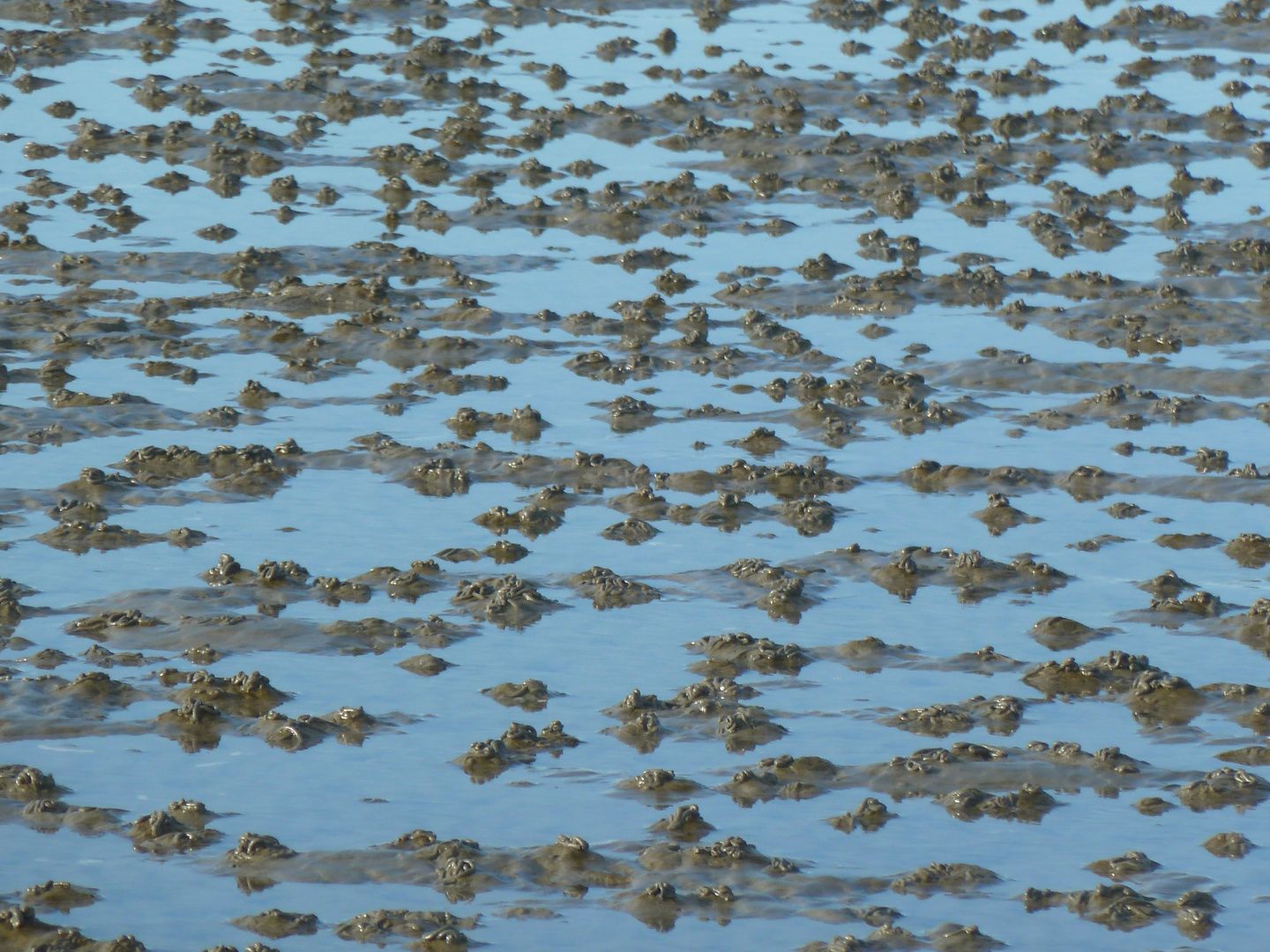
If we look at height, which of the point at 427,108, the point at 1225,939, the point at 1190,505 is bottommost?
the point at 427,108

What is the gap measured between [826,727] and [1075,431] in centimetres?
606

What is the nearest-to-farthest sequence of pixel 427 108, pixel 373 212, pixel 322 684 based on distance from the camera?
pixel 322 684 < pixel 373 212 < pixel 427 108

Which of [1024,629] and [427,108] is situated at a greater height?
[1024,629]

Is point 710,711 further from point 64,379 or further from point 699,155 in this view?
point 699,155

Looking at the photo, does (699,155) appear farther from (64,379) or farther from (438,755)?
(438,755)

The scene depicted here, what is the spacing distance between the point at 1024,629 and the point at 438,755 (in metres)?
4.23

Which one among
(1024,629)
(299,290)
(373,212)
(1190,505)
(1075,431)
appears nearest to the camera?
(1024,629)

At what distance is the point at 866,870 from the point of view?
10562mm

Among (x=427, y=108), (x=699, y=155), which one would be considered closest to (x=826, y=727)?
(x=699, y=155)

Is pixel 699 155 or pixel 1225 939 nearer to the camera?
pixel 1225 939

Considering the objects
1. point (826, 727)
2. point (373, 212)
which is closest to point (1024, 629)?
point (826, 727)

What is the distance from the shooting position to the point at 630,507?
51.5ft

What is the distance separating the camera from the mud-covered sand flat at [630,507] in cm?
1056

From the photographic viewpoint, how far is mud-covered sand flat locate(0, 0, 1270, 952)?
34.7 ft
